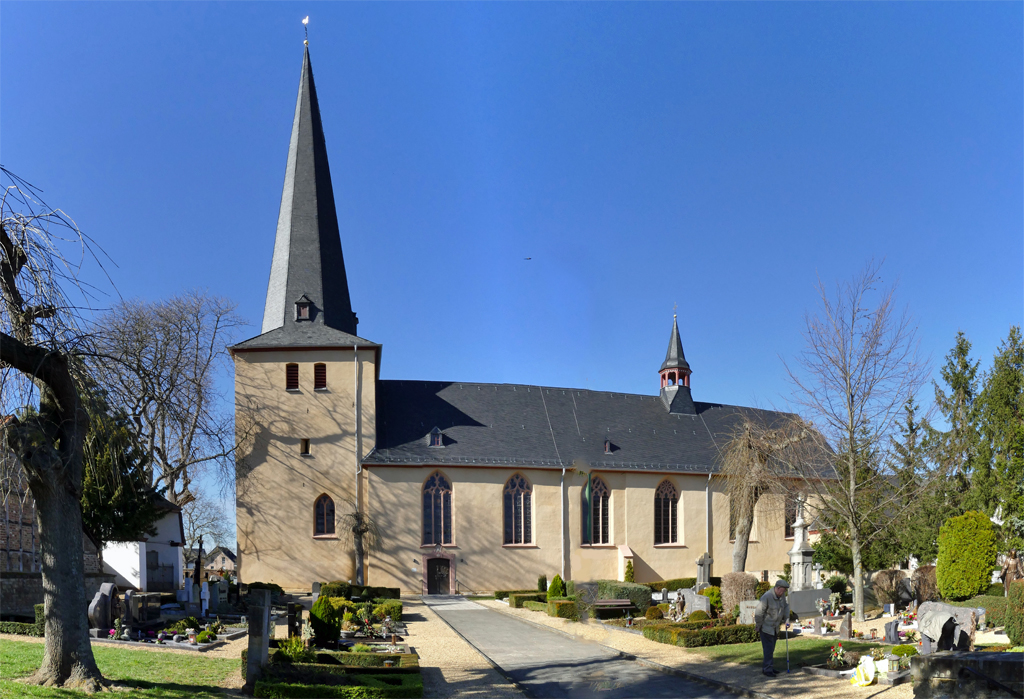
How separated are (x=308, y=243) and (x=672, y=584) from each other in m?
22.2

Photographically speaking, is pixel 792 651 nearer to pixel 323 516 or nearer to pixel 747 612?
pixel 747 612

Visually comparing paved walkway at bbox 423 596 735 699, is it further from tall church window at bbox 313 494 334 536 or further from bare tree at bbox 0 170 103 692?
tall church window at bbox 313 494 334 536

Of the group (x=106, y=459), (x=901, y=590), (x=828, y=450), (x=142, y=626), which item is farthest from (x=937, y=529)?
(x=106, y=459)

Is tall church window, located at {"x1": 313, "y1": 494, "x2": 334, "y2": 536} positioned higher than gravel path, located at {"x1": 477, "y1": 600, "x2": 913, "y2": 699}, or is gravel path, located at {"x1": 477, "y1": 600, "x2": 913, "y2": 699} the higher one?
tall church window, located at {"x1": 313, "y1": 494, "x2": 334, "y2": 536}

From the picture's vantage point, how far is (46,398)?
10.8m

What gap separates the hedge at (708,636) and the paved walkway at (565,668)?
153 centimetres

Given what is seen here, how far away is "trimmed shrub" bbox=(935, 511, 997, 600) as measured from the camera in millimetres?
20875

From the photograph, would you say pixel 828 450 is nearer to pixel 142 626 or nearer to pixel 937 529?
pixel 937 529

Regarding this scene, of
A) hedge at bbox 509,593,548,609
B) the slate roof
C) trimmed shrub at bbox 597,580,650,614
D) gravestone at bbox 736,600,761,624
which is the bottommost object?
hedge at bbox 509,593,548,609

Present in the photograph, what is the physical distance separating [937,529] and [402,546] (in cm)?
2088

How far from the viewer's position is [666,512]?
40.2m

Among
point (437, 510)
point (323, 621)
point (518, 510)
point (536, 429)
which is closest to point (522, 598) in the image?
point (437, 510)

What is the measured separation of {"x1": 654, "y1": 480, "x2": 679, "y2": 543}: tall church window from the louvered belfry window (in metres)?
2.54

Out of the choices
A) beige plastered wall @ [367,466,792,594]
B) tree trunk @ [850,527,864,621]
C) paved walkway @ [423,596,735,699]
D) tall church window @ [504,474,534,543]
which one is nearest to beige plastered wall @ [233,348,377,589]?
beige plastered wall @ [367,466,792,594]
